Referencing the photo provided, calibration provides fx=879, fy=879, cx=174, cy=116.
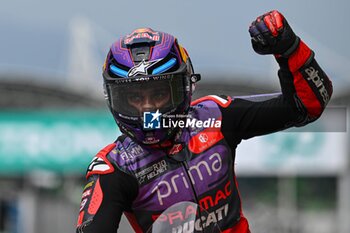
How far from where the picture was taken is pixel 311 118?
196 inches

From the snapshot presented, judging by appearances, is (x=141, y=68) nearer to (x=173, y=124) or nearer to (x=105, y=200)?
(x=173, y=124)

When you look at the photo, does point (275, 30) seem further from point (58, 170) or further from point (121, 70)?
point (58, 170)

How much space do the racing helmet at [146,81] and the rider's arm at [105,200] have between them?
0.27 metres

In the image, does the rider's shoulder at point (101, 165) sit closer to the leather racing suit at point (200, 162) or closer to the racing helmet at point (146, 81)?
the leather racing suit at point (200, 162)

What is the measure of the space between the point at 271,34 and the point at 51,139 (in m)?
15.1

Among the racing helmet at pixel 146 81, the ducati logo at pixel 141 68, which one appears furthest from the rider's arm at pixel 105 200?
the ducati logo at pixel 141 68

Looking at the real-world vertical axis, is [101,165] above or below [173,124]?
below

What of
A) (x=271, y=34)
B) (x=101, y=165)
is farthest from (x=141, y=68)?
(x=271, y=34)

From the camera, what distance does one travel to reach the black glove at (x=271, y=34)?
4551 millimetres

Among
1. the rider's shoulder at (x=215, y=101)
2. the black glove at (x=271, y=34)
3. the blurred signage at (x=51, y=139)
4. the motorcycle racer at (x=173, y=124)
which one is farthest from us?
the blurred signage at (x=51, y=139)

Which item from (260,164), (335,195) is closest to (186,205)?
(260,164)

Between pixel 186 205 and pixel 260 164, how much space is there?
1370 centimetres

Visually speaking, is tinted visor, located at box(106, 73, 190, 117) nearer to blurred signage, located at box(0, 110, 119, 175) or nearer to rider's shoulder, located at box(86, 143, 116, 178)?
rider's shoulder, located at box(86, 143, 116, 178)

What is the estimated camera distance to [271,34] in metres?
4.55
